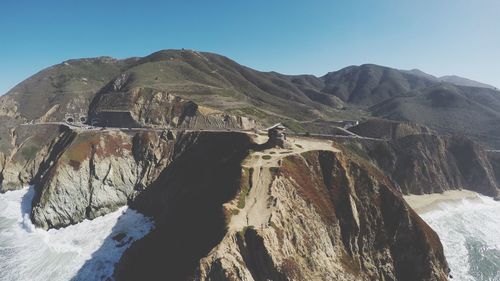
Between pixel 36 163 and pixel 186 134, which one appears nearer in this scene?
pixel 186 134

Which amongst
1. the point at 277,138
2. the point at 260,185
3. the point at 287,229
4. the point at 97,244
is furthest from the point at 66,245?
the point at 287,229

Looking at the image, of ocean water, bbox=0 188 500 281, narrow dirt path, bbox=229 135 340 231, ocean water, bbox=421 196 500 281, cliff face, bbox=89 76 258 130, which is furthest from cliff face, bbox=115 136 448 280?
cliff face, bbox=89 76 258 130

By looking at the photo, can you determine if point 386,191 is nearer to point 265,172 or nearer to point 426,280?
point 426,280

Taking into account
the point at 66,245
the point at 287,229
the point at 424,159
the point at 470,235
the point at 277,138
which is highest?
the point at 277,138

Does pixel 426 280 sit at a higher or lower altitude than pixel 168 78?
lower

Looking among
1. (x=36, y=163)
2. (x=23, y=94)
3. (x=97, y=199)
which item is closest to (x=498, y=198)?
(x=97, y=199)

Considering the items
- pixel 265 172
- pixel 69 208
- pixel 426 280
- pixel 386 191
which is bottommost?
pixel 426 280

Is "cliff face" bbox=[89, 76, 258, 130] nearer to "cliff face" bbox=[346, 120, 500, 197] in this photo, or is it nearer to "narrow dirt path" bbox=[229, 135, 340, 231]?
"cliff face" bbox=[346, 120, 500, 197]

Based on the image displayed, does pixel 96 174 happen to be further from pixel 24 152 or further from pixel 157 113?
pixel 24 152

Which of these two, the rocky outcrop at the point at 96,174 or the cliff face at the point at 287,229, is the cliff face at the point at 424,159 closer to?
the cliff face at the point at 287,229
